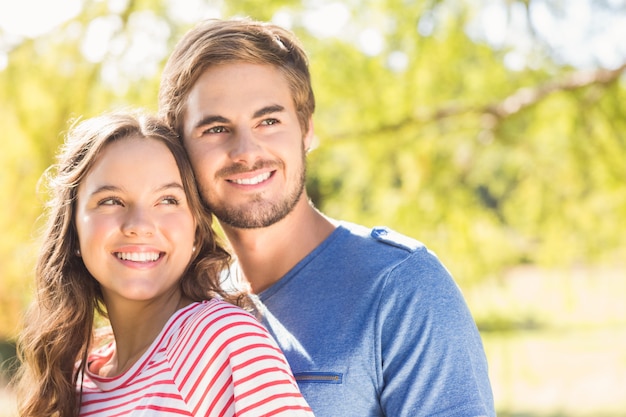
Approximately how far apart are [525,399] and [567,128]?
24.1 ft

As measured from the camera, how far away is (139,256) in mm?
1877

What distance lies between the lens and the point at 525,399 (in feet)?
37.3

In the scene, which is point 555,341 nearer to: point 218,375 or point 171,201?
point 171,201

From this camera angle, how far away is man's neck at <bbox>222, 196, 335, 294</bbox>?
7.07ft

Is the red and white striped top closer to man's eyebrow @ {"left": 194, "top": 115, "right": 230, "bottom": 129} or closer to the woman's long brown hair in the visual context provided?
the woman's long brown hair

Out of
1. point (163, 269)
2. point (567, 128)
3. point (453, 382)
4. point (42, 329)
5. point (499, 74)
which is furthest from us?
point (499, 74)

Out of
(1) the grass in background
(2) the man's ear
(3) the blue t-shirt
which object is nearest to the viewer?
(3) the blue t-shirt

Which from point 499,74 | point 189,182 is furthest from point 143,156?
point 499,74

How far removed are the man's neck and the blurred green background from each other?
2512 millimetres

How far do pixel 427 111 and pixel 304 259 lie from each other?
3173 mm

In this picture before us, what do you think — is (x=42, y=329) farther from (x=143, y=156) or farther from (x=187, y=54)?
(x=187, y=54)

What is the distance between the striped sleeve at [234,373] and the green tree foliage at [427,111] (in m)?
3.10

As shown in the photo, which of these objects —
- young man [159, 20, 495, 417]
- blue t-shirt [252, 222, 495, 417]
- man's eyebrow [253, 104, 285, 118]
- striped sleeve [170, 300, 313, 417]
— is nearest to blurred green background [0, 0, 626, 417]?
young man [159, 20, 495, 417]

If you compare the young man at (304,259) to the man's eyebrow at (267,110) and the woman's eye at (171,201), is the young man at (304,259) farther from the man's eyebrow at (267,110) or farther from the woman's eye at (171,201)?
the woman's eye at (171,201)
